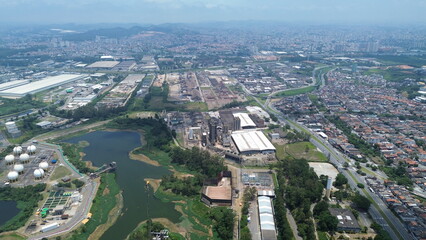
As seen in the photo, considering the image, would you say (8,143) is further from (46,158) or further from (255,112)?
(255,112)

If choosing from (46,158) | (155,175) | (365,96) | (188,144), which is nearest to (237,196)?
(155,175)

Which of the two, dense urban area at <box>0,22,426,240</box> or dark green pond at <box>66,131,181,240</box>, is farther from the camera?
dark green pond at <box>66,131,181,240</box>

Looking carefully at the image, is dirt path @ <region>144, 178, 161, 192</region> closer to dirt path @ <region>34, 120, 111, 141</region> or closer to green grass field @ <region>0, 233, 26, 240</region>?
green grass field @ <region>0, 233, 26, 240</region>

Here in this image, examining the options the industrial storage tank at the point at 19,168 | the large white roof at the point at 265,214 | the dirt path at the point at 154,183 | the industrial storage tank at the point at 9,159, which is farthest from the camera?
the industrial storage tank at the point at 9,159

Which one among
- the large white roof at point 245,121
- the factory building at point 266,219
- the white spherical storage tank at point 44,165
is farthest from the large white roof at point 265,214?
the white spherical storage tank at point 44,165

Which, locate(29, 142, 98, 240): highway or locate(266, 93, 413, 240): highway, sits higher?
locate(29, 142, 98, 240): highway

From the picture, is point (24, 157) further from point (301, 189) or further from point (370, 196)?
point (370, 196)

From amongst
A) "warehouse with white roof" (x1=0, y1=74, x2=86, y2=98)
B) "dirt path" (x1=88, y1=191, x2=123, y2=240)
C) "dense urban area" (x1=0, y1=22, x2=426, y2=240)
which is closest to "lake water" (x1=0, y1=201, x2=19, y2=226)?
"dense urban area" (x1=0, y1=22, x2=426, y2=240)

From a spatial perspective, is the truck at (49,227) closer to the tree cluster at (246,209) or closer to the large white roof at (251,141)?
the tree cluster at (246,209)
